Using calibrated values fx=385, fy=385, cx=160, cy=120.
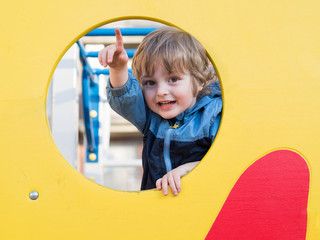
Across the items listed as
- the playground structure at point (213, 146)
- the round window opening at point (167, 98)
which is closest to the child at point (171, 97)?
the round window opening at point (167, 98)

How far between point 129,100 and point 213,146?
338mm

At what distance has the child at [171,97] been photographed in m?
0.92

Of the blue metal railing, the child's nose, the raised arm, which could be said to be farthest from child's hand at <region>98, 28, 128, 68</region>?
the blue metal railing

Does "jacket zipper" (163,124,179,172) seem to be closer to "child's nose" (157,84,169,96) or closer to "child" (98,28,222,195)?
"child" (98,28,222,195)

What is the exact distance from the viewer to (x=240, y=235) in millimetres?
676

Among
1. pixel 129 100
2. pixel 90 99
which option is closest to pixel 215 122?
pixel 129 100

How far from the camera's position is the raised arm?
75cm

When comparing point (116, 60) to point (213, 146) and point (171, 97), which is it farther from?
point (213, 146)

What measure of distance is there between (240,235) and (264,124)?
7.9 inches

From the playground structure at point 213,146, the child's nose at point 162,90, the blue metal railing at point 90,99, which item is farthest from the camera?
the blue metal railing at point 90,99

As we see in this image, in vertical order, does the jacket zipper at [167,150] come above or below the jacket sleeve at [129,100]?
below

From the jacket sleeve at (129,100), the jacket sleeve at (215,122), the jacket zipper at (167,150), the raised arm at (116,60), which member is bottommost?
the jacket zipper at (167,150)

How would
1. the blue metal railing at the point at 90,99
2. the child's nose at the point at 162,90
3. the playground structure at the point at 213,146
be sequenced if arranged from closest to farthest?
the playground structure at the point at 213,146 → the child's nose at the point at 162,90 → the blue metal railing at the point at 90,99

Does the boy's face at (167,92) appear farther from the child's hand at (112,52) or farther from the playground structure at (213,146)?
the playground structure at (213,146)
